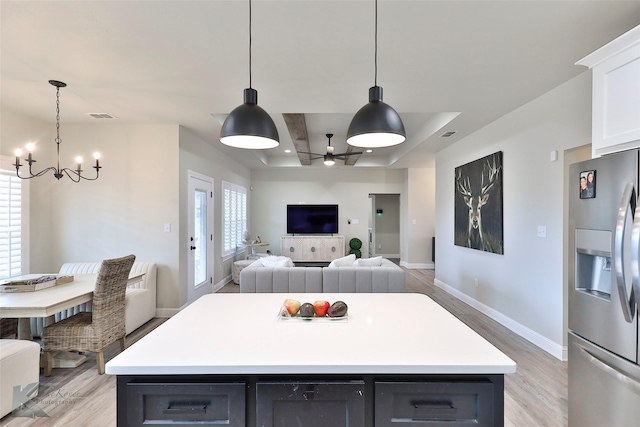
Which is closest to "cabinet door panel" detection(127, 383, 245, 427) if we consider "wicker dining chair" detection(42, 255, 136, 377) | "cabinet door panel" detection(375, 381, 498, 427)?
"cabinet door panel" detection(375, 381, 498, 427)

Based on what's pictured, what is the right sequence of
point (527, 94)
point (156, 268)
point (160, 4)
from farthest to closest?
point (156, 268)
point (527, 94)
point (160, 4)

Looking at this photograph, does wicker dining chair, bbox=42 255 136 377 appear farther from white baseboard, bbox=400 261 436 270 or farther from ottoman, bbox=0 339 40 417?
white baseboard, bbox=400 261 436 270

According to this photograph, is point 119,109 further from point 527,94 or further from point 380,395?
point 527,94

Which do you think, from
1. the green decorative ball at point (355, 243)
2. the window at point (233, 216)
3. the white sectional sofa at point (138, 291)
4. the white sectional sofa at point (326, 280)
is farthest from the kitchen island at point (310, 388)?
the green decorative ball at point (355, 243)

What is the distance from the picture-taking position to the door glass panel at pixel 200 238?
4633mm

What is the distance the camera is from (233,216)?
6520 millimetres

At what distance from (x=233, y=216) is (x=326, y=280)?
148 inches

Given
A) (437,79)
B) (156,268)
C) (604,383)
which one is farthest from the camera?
(156,268)

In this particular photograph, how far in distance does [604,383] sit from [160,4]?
3159mm

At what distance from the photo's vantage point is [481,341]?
121 centimetres

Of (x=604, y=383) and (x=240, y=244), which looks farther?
(x=240, y=244)

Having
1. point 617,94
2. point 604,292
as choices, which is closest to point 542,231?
point 604,292

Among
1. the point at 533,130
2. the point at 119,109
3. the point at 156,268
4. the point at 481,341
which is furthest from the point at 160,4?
the point at 533,130

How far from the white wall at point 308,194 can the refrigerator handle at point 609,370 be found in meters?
6.43
